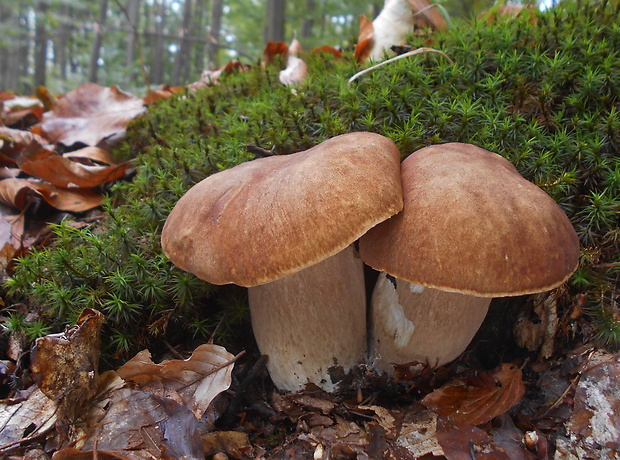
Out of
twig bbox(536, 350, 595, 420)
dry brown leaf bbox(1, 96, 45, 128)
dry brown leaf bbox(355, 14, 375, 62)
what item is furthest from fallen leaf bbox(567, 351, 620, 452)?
dry brown leaf bbox(1, 96, 45, 128)

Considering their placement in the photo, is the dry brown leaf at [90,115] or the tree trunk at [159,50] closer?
the dry brown leaf at [90,115]

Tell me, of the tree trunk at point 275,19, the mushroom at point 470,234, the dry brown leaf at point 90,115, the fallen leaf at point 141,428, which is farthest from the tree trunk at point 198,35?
the mushroom at point 470,234

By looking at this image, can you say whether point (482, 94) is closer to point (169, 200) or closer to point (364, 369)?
point (364, 369)

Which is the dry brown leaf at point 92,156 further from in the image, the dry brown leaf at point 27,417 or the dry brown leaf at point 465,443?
the dry brown leaf at point 465,443

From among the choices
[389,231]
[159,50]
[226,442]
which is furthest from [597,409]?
[159,50]

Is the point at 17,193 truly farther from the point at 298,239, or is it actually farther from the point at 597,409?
the point at 597,409
